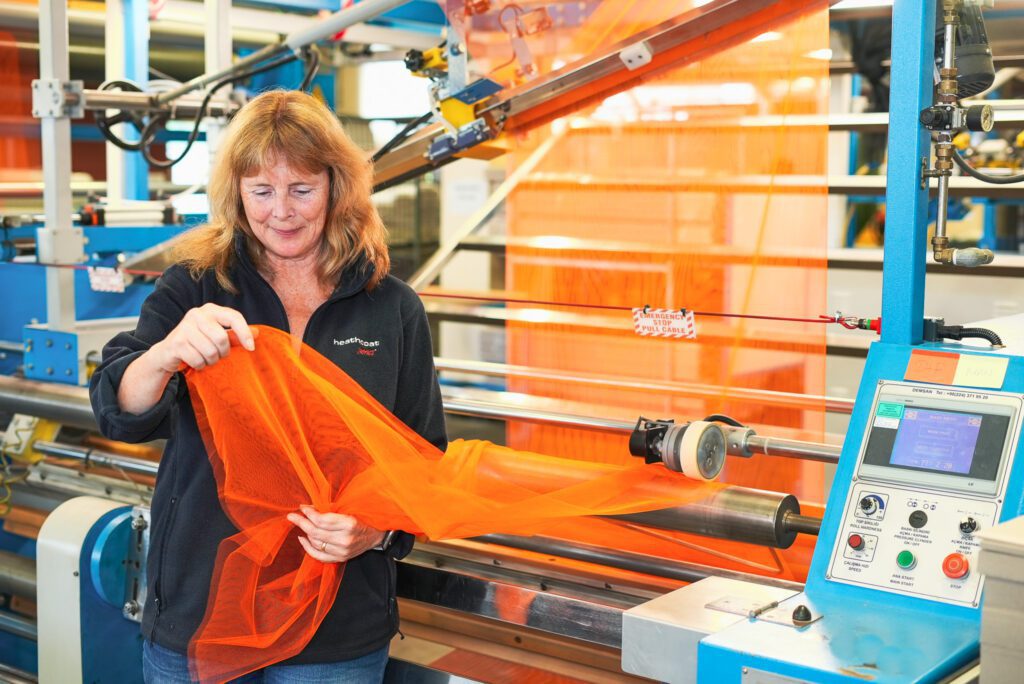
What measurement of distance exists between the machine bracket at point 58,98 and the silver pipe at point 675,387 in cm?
126

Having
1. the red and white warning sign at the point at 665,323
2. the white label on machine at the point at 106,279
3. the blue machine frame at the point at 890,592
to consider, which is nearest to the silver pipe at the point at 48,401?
the white label on machine at the point at 106,279

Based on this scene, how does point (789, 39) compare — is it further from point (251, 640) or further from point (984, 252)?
point (251, 640)

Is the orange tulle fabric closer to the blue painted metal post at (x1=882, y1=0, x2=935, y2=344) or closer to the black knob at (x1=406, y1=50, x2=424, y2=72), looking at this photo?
the blue painted metal post at (x1=882, y1=0, x2=935, y2=344)

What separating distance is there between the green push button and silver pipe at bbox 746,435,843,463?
1.43ft

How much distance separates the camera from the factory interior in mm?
1467

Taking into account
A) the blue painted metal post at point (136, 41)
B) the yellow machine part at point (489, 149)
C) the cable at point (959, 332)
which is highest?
the blue painted metal post at point (136, 41)

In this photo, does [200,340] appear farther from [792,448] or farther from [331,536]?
[792,448]

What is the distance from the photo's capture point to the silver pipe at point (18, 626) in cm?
286

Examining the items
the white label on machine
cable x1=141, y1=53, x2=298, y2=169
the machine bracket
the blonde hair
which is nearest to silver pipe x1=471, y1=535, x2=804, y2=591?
the blonde hair

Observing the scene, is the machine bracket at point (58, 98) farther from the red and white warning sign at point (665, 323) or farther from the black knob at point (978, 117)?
the black knob at point (978, 117)

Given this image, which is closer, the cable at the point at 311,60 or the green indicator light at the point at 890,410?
the green indicator light at the point at 890,410

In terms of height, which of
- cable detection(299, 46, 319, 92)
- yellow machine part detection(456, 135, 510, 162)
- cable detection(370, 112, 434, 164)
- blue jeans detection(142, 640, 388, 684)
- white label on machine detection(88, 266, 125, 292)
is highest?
cable detection(299, 46, 319, 92)

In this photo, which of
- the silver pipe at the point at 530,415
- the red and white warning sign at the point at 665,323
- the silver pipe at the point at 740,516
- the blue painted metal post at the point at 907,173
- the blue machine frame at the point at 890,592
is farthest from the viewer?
the red and white warning sign at the point at 665,323

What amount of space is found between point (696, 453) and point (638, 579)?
1.50 feet
